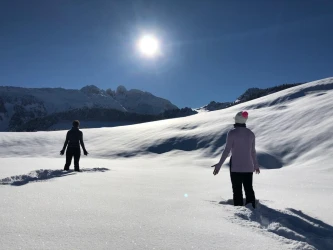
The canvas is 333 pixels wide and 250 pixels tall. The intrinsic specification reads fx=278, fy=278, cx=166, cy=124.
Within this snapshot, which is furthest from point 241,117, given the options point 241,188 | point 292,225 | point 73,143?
point 73,143

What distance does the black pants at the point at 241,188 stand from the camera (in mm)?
4254

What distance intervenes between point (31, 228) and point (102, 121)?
15404 cm

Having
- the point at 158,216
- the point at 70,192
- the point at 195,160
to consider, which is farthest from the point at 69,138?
the point at 195,160

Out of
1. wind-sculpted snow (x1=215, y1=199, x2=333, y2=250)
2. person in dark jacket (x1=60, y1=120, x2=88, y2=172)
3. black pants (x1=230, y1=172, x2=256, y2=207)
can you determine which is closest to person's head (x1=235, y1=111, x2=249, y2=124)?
Result: black pants (x1=230, y1=172, x2=256, y2=207)

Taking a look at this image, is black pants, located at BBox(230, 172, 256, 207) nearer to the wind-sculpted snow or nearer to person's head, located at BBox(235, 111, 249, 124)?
the wind-sculpted snow

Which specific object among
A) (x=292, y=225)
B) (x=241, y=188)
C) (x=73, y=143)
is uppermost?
(x=73, y=143)

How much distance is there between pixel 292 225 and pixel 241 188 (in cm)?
136

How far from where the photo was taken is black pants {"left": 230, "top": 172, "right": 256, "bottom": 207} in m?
4.25

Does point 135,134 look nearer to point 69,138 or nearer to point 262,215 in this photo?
point 69,138

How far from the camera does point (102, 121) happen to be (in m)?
152

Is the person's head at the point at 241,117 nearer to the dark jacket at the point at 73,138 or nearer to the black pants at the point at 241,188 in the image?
the black pants at the point at 241,188

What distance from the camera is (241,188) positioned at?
4410mm

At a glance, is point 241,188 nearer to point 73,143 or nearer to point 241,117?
point 241,117

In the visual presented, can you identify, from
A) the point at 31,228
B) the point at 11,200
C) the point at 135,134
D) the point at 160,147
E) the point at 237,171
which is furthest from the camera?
the point at 135,134
